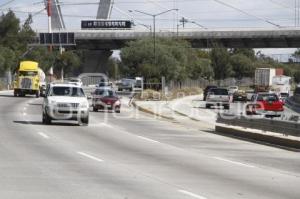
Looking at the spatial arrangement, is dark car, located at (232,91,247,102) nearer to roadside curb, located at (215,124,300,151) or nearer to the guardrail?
the guardrail

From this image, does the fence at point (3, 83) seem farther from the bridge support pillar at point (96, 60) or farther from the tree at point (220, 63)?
the tree at point (220, 63)

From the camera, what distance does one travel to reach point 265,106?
49.2m

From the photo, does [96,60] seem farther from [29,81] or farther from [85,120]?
[85,120]

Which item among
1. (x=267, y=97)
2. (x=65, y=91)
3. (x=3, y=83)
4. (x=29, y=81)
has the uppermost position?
(x=29, y=81)

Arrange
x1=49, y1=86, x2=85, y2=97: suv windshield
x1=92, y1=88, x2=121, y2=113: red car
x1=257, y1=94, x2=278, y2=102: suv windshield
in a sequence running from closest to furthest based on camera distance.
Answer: x1=49, y1=86, x2=85, y2=97: suv windshield
x1=92, y1=88, x2=121, y2=113: red car
x1=257, y1=94, x2=278, y2=102: suv windshield

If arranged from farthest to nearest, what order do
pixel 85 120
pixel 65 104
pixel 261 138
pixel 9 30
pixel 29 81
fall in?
pixel 9 30 < pixel 29 81 < pixel 85 120 < pixel 65 104 < pixel 261 138

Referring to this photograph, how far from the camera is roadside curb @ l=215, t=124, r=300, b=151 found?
2493cm

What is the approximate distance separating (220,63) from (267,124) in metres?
115

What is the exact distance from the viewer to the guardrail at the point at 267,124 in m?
26.2

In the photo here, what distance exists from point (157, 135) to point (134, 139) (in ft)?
9.59

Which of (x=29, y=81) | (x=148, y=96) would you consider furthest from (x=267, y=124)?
(x=29, y=81)

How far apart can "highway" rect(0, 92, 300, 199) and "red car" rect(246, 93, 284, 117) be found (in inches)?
710

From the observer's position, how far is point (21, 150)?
67.3ft

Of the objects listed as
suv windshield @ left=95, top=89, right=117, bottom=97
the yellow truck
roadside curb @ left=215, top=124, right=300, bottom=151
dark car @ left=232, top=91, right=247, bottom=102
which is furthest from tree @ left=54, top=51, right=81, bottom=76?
roadside curb @ left=215, top=124, right=300, bottom=151
